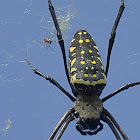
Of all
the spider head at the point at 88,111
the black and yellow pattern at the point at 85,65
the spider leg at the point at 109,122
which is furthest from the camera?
the spider leg at the point at 109,122

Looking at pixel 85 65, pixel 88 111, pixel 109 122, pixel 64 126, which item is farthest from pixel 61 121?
pixel 85 65

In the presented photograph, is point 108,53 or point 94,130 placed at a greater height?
point 108,53

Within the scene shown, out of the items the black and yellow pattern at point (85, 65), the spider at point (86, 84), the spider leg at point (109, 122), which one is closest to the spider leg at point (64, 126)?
the spider at point (86, 84)

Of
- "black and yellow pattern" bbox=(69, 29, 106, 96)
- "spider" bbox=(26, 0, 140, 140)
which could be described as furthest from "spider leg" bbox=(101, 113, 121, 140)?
"black and yellow pattern" bbox=(69, 29, 106, 96)

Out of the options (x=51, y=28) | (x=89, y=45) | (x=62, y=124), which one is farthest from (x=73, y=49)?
(x=62, y=124)

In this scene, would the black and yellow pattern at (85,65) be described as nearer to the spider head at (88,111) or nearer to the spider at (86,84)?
the spider at (86,84)

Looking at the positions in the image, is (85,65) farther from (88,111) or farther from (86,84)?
(88,111)

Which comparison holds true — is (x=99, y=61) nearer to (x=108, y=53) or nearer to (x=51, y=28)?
(x=108, y=53)
